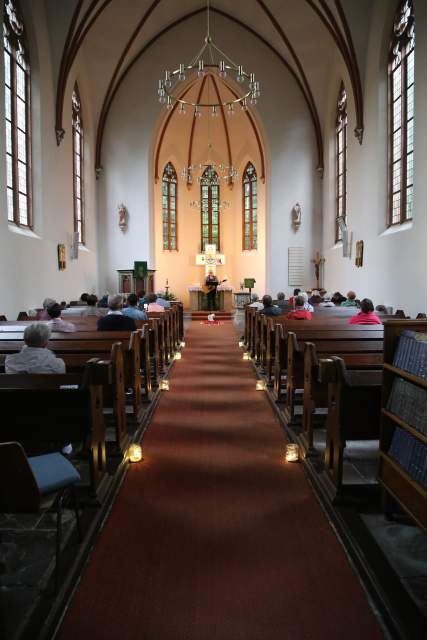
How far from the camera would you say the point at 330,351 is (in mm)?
5539

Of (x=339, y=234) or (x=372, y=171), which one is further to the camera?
(x=339, y=234)

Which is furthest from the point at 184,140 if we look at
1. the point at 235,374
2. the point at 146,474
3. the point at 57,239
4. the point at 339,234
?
the point at 146,474

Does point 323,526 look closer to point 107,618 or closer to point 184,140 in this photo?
point 107,618

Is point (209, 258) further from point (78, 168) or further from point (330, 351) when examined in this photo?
point (330, 351)

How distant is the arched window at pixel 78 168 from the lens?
1745 centimetres

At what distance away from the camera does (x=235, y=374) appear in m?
8.78

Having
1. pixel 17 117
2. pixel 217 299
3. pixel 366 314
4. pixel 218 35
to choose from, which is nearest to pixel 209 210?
pixel 217 299

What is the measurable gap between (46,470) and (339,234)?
1694 centimetres

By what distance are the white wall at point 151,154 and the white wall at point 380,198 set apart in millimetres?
2133

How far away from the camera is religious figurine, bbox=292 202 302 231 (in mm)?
20188

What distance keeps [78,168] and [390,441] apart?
17009 millimetres

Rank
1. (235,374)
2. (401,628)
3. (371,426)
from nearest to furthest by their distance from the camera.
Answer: (401,628) < (371,426) < (235,374)

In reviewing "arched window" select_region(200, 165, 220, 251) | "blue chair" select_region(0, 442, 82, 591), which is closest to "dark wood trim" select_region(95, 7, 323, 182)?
"arched window" select_region(200, 165, 220, 251)

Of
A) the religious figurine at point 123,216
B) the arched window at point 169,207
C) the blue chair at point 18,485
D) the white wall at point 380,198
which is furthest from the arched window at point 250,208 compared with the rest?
the blue chair at point 18,485
